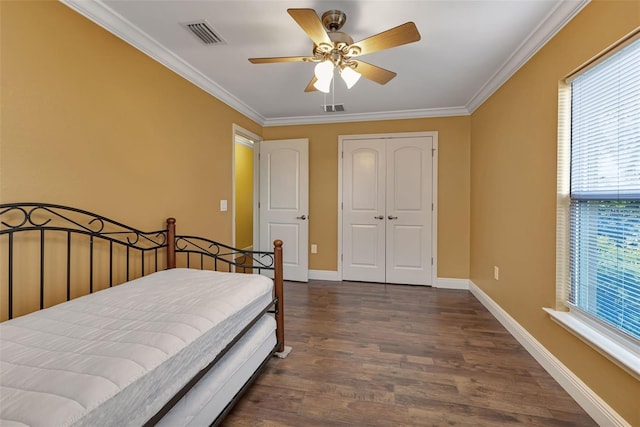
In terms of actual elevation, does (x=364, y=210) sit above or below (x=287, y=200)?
below

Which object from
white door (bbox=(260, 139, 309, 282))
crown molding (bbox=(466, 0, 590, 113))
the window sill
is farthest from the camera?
white door (bbox=(260, 139, 309, 282))

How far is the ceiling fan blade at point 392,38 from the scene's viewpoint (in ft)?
5.10

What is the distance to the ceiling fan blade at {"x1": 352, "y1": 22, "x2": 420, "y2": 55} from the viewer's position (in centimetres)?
155

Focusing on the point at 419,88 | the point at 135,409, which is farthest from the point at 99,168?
the point at 419,88

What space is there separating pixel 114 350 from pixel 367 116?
12.5 ft

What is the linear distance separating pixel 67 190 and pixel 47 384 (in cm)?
130

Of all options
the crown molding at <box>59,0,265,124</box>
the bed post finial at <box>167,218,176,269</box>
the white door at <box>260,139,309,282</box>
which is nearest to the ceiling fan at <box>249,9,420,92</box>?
the crown molding at <box>59,0,265,124</box>

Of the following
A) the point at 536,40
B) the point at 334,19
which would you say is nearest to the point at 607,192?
the point at 536,40

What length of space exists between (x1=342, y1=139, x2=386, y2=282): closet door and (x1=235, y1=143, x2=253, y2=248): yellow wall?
2424 millimetres

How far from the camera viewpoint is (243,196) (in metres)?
5.85

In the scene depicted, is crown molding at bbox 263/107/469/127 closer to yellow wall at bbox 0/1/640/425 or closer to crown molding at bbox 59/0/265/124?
yellow wall at bbox 0/1/640/425

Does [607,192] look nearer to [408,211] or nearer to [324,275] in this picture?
[408,211]

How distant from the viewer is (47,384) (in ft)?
2.71

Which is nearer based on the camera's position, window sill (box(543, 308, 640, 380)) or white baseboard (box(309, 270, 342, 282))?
window sill (box(543, 308, 640, 380))
